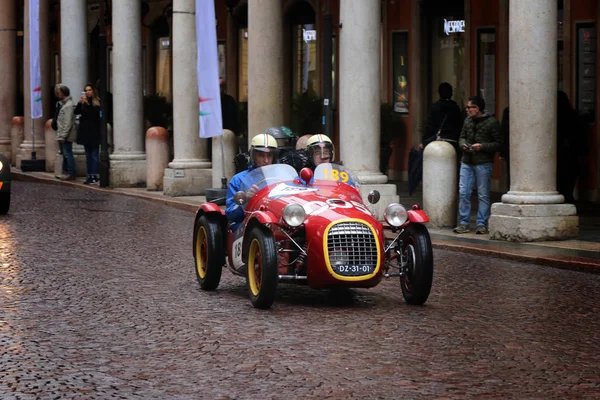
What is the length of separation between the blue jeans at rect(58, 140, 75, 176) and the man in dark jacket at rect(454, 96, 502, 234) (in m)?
11.9

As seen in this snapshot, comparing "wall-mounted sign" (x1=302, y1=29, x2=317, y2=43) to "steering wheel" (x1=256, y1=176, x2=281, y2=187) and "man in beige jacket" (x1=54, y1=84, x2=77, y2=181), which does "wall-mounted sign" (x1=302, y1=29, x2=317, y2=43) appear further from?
"steering wheel" (x1=256, y1=176, x2=281, y2=187)

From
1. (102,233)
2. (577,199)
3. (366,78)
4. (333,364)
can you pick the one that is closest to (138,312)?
(333,364)

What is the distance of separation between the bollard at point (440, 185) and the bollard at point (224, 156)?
5.42 meters

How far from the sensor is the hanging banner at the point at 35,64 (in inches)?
1158

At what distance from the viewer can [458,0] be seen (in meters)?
25.3

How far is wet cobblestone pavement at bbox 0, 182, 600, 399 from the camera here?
769 cm

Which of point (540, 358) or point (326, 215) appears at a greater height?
point (326, 215)

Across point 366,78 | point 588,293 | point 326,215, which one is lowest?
point 588,293

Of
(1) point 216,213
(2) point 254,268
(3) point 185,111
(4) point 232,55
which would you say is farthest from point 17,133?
(2) point 254,268

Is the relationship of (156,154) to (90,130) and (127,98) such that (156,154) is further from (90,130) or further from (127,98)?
(90,130)

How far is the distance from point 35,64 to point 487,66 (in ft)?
32.8

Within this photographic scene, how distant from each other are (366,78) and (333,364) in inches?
425

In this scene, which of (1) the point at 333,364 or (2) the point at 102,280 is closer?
(1) the point at 333,364

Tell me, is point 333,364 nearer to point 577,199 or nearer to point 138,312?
point 138,312
